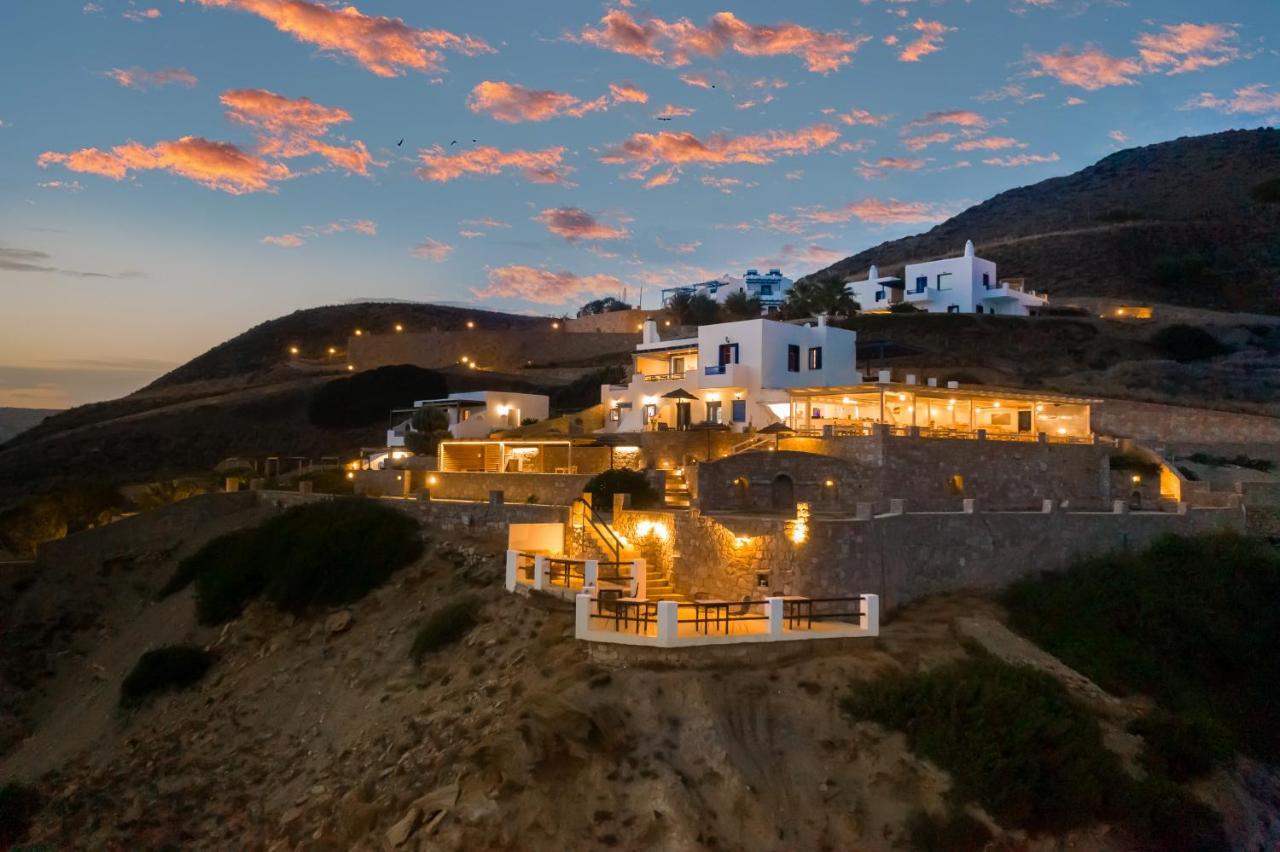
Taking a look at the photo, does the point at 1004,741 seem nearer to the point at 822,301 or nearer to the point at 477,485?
the point at 477,485

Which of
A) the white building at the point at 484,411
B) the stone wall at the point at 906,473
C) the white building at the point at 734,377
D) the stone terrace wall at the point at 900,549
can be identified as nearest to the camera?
the stone terrace wall at the point at 900,549

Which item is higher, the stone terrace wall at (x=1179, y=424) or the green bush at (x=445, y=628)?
the stone terrace wall at (x=1179, y=424)

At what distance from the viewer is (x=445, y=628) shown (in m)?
21.7

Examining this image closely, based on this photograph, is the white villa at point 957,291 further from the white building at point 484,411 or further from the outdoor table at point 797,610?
the outdoor table at point 797,610

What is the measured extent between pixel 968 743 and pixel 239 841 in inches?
548

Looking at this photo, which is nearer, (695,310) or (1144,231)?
(695,310)

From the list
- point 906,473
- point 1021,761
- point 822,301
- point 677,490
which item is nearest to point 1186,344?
point 822,301

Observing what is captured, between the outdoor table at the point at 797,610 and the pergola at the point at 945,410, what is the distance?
10492mm

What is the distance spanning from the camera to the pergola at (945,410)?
31016 millimetres

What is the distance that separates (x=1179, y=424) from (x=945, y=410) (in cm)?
1116

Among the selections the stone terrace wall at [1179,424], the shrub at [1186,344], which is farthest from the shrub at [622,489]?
the shrub at [1186,344]

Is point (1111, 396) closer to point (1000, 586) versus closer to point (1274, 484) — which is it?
point (1274, 484)

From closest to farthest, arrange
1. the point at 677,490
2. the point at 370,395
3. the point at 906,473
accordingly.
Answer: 1. the point at 906,473
2. the point at 677,490
3. the point at 370,395

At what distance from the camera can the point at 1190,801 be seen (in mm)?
17016
